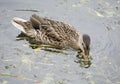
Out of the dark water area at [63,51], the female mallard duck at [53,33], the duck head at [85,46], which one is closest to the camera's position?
the dark water area at [63,51]

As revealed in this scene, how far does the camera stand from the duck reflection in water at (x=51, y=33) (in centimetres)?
1003

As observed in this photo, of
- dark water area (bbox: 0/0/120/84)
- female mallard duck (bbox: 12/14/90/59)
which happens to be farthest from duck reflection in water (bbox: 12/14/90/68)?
dark water area (bbox: 0/0/120/84)

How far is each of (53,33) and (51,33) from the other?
49mm

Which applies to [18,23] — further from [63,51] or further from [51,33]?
[63,51]

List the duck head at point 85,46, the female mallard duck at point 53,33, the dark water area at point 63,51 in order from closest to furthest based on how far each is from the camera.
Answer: the dark water area at point 63,51
the duck head at point 85,46
the female mallard duck at point 53,33

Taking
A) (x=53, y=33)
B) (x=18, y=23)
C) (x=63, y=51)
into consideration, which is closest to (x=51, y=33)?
(x=53, y=33)

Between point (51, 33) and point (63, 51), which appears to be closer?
point (63, 51)

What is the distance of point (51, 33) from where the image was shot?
33.0 feet

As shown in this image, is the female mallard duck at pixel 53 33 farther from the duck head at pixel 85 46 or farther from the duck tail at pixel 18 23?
the duck head at pixel 85 46

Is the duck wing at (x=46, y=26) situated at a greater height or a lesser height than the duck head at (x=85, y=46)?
greater

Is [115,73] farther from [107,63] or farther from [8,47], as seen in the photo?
[8,47]

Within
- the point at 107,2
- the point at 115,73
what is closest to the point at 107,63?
the point at 115,73

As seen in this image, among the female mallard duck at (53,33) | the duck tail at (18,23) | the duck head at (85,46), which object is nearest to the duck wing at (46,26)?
the female mallard duck at (53,33)

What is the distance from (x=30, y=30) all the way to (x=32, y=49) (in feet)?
2.75
